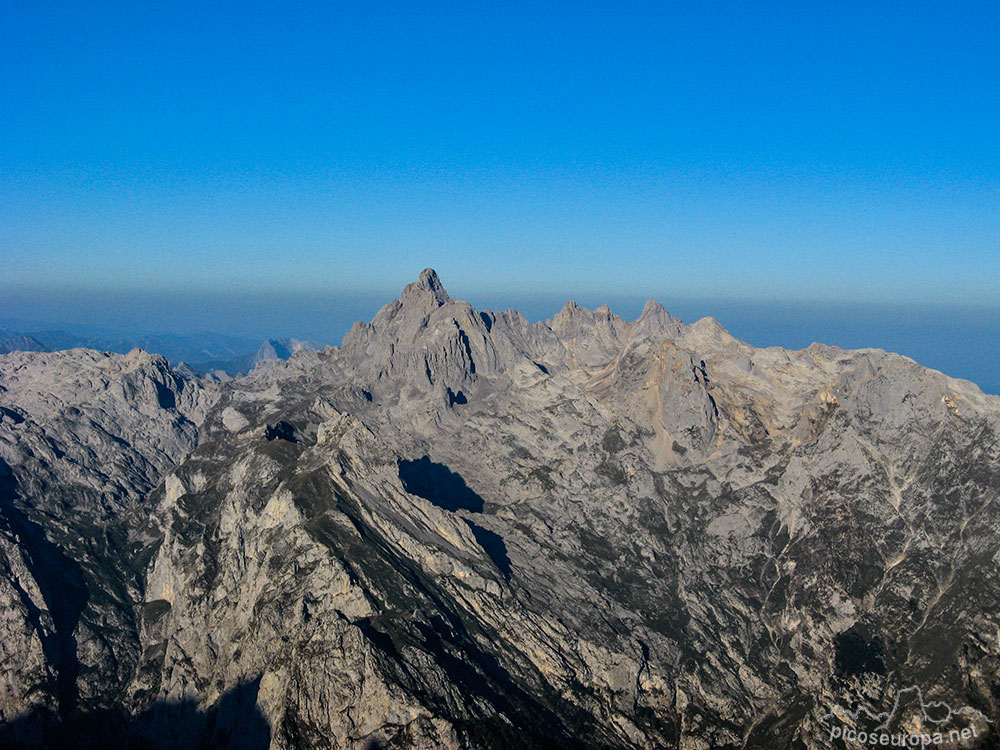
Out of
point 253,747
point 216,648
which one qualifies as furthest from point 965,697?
point 216,648

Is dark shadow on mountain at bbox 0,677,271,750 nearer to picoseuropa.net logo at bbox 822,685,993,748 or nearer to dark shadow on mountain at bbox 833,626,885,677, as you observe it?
picoseuropa.net logo at bbox 822,685,993,748

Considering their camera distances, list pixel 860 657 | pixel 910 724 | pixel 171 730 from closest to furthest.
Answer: pixel 910 724 < pixel 171 730 < pixel 860 657

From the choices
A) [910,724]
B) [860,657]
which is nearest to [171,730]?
[910,724]

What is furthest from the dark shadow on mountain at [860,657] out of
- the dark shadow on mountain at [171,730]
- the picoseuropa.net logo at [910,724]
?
the dark shadow on mountain at [171,730]

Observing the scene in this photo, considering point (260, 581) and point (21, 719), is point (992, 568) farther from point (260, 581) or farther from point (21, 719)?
point (21, 719)

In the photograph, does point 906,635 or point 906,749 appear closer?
point 906,749

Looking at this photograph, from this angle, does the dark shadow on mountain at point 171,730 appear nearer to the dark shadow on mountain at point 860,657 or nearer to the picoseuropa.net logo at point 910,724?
the picoseuropa.net logo at point 910,724

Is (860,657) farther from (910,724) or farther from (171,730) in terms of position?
(171,730)
